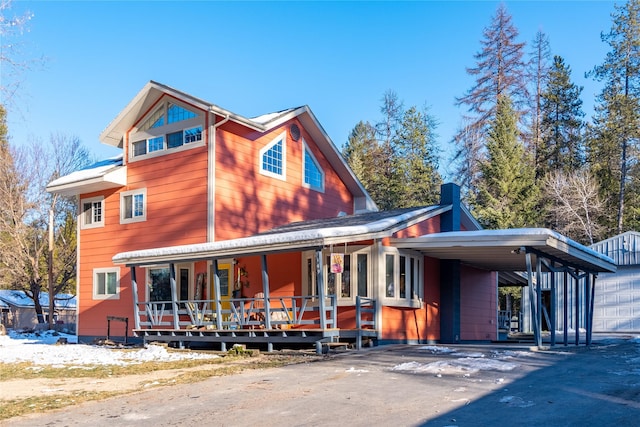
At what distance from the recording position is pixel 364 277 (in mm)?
15883

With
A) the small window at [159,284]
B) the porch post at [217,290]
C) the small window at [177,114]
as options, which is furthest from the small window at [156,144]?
the porch post at [217,290]

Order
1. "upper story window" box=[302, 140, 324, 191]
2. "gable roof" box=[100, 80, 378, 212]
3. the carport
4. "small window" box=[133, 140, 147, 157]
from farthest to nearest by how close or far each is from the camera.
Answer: "upper story window" box=[302, 140, 324, 191] < "small window" box=[133, 140, 147, 157] < "gable roof" box=[100, 80, 378, 212] < the carport

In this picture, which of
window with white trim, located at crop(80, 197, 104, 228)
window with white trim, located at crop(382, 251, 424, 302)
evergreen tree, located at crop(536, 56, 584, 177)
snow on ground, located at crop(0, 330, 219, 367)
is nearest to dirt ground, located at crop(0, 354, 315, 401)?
snow on ground, located at crop(0, 330, 219, 367)

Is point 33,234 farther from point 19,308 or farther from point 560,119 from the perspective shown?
point 560,119

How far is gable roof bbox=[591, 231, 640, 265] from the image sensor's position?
25641 mm

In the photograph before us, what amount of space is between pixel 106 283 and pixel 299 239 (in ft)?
34.3

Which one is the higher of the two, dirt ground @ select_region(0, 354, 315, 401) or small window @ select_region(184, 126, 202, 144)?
small window @ select_region(184, 126, 202, 144)

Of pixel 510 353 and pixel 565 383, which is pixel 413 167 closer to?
pixel 510 353

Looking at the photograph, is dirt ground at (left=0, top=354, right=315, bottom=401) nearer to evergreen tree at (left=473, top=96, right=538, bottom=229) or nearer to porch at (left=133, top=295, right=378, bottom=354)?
porch at (left=133, top=295, right=378, bottom=354)

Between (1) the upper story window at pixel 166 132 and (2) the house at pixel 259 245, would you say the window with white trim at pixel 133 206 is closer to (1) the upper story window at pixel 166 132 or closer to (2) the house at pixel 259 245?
(2) the house at pixel 259 245

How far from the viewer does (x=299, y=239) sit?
13.8 meters

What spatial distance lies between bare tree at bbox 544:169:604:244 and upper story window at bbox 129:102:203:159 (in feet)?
72.8

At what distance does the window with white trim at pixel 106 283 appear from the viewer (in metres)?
21.1

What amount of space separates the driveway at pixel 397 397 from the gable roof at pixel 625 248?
15672mm
